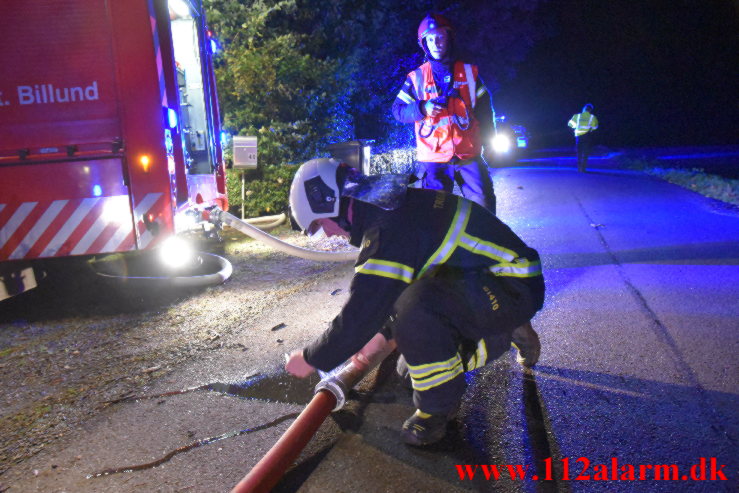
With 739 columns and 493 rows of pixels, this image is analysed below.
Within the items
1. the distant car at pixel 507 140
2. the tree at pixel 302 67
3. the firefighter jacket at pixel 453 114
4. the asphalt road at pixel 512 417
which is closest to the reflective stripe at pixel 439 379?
the asphalt road at pixel 512 417

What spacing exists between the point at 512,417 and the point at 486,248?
885mm

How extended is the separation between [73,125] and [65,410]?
7.87ft

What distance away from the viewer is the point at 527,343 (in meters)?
3.22

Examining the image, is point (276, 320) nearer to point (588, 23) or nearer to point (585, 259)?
point (585, 259)

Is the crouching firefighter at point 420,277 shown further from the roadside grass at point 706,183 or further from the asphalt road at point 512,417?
the roadside grass at point 706,183

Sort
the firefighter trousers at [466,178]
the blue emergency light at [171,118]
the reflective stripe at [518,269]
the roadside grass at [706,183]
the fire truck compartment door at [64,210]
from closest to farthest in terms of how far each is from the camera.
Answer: the reflective stripe at [518,269] → the fire truck compartment door at [64,210] → the firefighter trousers at [466,178] → the blue emergency light at [171,118] → the roadside grass at [706,183]

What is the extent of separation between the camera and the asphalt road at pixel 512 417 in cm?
239

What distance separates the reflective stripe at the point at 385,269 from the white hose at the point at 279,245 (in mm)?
3122

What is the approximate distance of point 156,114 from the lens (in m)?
4.54

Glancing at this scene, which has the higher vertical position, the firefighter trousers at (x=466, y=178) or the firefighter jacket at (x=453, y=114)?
the firefighter jacket at (x=453, y=114)

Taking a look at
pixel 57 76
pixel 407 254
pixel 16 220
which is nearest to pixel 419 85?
pixel 407 254

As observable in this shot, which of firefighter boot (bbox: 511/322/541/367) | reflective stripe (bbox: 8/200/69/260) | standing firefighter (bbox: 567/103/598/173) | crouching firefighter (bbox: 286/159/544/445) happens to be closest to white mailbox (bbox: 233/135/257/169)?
reflective stripe (bbox: 8/200/69/260)

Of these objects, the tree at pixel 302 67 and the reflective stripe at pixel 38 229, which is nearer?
the reflective stripe at pixel 38 229

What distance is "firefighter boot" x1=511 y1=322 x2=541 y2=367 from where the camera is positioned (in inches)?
126
